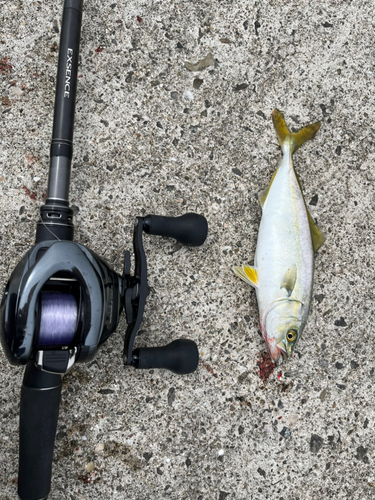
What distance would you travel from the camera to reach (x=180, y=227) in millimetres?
1629

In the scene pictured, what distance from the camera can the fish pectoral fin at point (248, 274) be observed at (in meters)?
1.84

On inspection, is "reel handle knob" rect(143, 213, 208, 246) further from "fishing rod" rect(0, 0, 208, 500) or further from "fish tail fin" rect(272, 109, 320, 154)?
"fish tail fin" rect(272, 109, 320, 154)

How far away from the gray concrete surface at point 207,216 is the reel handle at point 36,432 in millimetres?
327

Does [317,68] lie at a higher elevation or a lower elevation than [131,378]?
higher

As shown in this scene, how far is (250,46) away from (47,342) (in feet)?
5.87

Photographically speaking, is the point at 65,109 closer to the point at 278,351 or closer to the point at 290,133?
the point at 290,133

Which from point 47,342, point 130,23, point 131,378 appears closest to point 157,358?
point 131,378

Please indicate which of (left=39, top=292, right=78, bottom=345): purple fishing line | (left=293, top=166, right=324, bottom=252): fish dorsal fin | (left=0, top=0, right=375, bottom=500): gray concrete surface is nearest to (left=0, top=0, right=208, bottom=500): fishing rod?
(left=39, top=292, right=78, bottom=345): purple fishing line

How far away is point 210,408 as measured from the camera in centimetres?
182

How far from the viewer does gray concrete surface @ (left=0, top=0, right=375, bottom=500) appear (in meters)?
1.76

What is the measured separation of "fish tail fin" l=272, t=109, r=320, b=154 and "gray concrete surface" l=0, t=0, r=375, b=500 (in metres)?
0.05

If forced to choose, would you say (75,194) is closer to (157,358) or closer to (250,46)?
(157,358)

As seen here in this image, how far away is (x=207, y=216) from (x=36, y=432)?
3.92 feet

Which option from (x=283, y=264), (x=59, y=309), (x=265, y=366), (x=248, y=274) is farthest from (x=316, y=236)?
(x=59, y=309)
